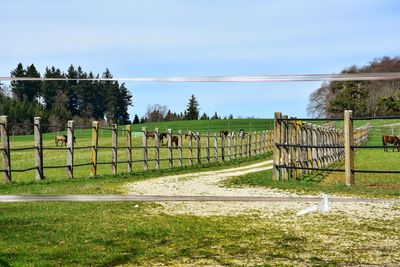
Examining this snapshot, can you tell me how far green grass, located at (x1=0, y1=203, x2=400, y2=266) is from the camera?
450cm

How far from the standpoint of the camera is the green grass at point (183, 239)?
177 inches

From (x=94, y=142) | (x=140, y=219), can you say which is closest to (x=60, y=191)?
(x=140, y=219)

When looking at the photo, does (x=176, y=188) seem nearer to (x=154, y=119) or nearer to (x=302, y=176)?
(x=302, y=176)

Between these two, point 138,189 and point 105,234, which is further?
point 138,189

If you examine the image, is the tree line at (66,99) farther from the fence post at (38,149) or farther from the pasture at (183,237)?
the pasture at (183,237)

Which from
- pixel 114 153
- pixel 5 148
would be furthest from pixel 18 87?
pixel 114 153

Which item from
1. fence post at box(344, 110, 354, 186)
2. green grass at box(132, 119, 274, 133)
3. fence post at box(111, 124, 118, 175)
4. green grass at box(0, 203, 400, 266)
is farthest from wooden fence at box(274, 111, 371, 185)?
green grass at box(132, 119, 274, 133)

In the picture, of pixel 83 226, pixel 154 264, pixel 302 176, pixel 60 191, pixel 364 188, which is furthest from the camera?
pixel 302 176

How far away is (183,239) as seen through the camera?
5.33m

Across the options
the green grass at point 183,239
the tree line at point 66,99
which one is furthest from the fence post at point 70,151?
the green grass at point 183,239

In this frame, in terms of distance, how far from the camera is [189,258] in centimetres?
453

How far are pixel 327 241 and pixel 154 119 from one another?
8430 centimetres

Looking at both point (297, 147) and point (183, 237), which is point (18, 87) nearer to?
point (297, 147)

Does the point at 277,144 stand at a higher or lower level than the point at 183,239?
higher
